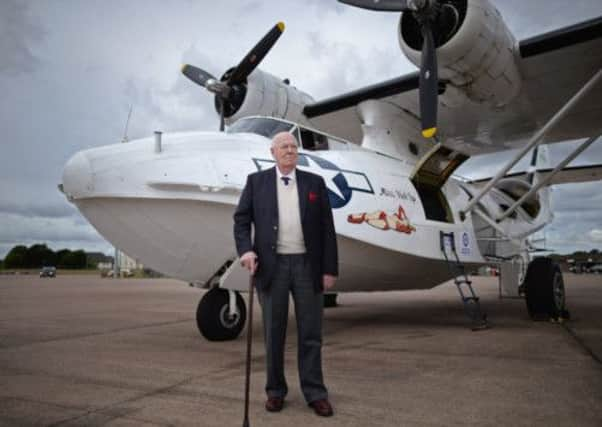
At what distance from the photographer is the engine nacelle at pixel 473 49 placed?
5.88 m

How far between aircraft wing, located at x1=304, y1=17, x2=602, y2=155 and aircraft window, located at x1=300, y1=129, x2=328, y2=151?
7.41ft

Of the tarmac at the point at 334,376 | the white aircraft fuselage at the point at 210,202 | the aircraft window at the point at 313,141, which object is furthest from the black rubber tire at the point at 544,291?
the aircraft window at the point at 313,141

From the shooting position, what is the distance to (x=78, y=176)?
4.59 m

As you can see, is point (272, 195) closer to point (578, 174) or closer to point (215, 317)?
point (215, 317)

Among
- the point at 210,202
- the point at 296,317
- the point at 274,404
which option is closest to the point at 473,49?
the point at 210,202

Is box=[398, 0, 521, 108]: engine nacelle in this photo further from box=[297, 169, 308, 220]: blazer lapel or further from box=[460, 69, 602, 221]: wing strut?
box=[297, 169, 308, 220]: blazer lapel

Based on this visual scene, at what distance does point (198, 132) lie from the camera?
5125mm

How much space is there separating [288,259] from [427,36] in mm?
4142

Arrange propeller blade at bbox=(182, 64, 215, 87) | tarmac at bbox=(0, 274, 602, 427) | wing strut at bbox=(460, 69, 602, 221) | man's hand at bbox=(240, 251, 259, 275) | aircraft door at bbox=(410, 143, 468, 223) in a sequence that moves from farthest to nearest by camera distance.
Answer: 1. propeller blade at bbox=(182, 64, 215, 87)
2. aircraft door at bbox=(410, 143, 468, 223)
3. wing strut at bbox=(460, 69, 602, 221)
4. man's hand at bbox=(240, 251, 259, 275)
5. tarmac at bbox=(0, 274, 602, 427)

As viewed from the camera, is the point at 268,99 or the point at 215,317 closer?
the point at 215,317

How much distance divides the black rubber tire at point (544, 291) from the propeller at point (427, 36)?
3264 mm

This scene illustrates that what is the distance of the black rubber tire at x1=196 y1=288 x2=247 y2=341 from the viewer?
18.7 ft

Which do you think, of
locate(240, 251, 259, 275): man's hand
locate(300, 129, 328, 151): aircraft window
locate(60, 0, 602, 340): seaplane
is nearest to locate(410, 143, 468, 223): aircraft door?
locate(60, 0, 602, 340): seaplane

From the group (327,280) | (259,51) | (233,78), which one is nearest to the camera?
(327,280)
